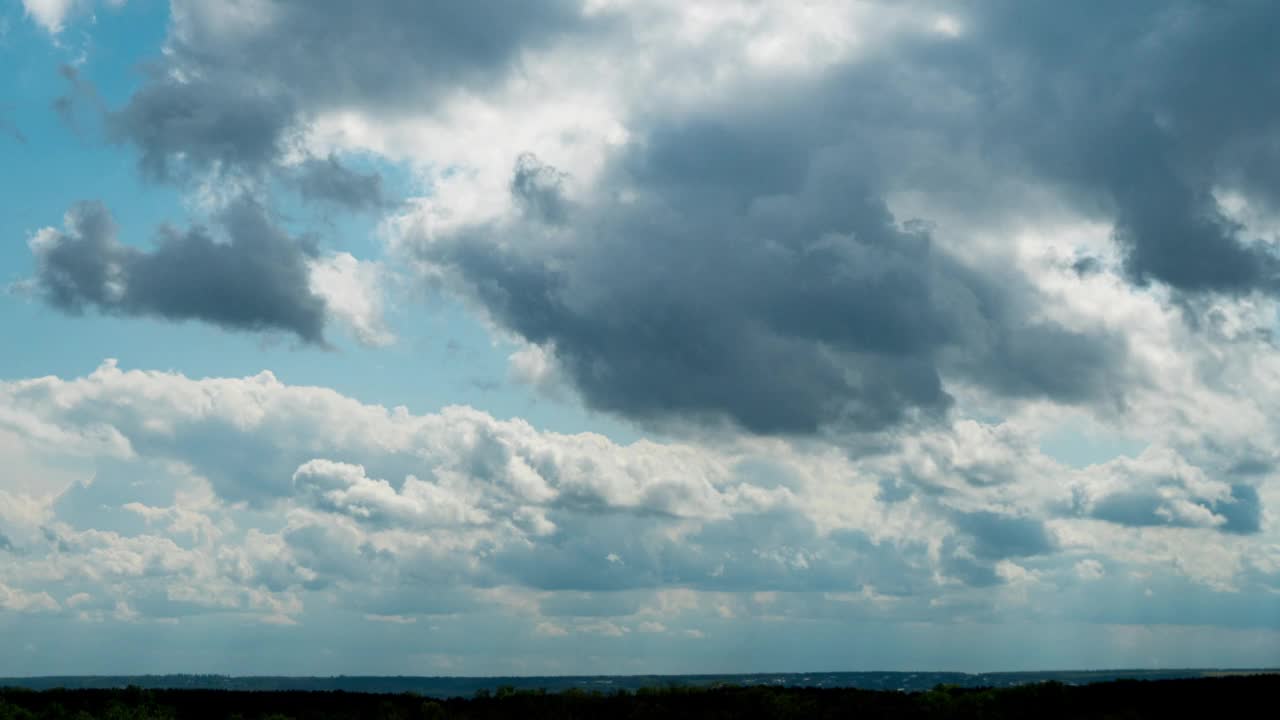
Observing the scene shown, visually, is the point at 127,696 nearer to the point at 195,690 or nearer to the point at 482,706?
the point at 195,690

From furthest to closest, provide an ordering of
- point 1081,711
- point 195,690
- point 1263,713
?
1. point 195,690
2. point 1081,711
3. point 1263,713

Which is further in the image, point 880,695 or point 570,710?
point 880,695

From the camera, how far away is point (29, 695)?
10456cm

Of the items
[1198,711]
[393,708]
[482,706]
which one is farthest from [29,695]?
[1198,711]

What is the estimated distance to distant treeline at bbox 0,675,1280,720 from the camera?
8338 cm

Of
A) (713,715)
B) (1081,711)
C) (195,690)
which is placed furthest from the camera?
(195,690)

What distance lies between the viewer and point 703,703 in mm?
95375

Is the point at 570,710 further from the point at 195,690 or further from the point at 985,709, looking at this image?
the point at 195,690

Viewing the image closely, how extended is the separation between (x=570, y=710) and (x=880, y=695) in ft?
87.3

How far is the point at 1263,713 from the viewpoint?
254ft

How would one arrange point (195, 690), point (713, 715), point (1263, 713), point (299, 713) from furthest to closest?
point (195, 690) → point (299, 713) → point (713, 715) → point (1263, 713)

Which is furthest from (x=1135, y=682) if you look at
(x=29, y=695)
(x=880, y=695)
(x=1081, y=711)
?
(x=29, y=695)

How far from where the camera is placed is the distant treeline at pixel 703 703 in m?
83.4

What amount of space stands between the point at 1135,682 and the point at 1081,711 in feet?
→ 44.6
